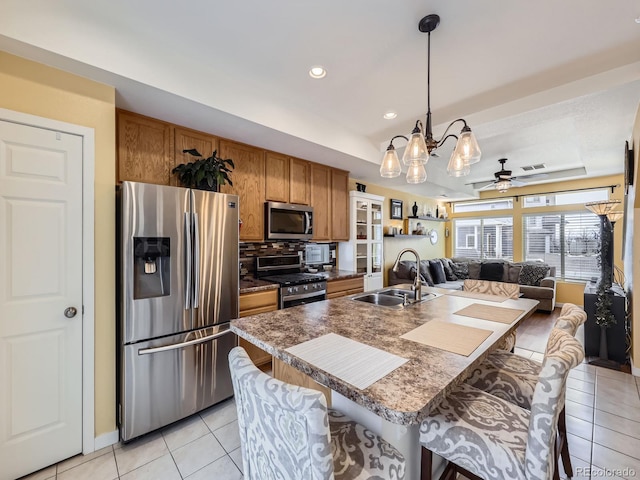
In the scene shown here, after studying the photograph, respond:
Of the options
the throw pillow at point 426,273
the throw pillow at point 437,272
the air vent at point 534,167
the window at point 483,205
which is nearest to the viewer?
the air vent at point 534,167

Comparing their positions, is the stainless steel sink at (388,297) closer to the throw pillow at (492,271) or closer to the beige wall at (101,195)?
the beige wall at (101,195)

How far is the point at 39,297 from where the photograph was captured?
1.66 metres

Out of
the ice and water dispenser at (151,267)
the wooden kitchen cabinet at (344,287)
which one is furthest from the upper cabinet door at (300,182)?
the ice and water dispenser at (151,267)

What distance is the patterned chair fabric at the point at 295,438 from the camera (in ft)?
2.31

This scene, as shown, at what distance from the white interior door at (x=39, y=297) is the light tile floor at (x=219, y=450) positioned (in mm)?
→ 257

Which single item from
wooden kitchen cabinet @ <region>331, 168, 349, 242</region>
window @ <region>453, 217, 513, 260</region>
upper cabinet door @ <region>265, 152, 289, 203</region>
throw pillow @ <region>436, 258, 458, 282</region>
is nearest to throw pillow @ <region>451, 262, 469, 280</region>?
throw pillow @ <region>436, 258, 458, 282</region>

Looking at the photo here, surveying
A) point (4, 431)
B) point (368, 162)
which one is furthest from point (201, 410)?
point (368, 162)

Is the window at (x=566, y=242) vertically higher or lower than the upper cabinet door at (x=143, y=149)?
lower

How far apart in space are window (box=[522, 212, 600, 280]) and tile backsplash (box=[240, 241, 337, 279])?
5.69 m

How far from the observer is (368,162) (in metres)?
3.69

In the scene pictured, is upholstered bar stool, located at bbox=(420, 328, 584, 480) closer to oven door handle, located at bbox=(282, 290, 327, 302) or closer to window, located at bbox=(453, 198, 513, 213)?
oven door handle, located at bbox=(282, 290, 327, 302)

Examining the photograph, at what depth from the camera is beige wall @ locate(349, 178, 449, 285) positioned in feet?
18.1

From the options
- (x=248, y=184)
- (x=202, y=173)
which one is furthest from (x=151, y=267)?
(x=248, y=184)

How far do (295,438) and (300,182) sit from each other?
3.16 m
